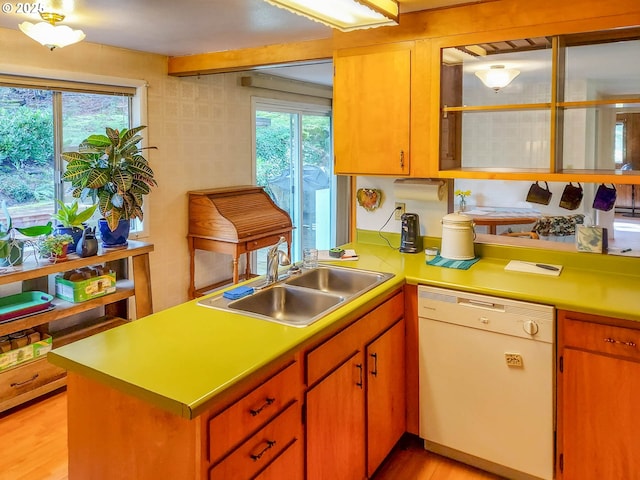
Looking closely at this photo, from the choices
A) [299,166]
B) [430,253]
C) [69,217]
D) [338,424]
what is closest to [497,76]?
[430,253]

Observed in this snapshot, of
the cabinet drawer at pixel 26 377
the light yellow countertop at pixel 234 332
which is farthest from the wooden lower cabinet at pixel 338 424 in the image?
the cabinet drawer at pixel 26 377

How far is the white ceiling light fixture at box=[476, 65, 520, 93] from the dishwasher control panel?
120 cm

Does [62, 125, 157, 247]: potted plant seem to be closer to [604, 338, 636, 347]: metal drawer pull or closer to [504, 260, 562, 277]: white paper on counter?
[504, 260, 562, 277]: white paper on counter

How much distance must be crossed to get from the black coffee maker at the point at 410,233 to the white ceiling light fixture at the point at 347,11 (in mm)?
1060

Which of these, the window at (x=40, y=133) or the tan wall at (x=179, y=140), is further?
the tan wall at (x=179, y=140)

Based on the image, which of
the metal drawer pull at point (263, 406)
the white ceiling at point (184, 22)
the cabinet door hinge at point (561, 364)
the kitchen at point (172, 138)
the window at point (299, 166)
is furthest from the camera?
the window at point (299, 166)

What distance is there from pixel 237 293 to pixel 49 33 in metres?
1.52

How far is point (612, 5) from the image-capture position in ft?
6.96

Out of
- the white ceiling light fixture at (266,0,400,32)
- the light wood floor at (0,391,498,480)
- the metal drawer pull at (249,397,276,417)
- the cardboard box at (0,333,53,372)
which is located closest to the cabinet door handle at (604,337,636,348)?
the light wood floor at (0,391,498,480)

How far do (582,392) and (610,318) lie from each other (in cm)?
32

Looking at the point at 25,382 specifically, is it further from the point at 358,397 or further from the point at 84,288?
the point at 358,397

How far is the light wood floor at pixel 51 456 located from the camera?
2.32 meters

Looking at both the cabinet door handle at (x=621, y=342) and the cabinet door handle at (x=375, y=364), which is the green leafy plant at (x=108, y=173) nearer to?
the cabinet door handle at (x=375, y=364)

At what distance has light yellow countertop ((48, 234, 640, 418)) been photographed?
135 centimetres
